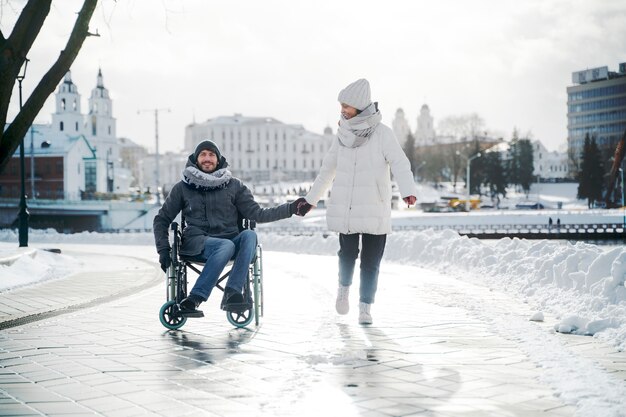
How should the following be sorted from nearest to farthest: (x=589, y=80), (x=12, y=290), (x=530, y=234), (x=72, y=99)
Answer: (x=12, y=290) → (x=530, y=234) → (x=589, y=80) → (x=72, y=99)

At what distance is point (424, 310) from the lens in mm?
7855

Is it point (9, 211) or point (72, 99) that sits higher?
point (72, 99)

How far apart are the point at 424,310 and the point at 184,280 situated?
256 centimetres

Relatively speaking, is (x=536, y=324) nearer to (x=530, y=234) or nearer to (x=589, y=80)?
(x=530, y=234)

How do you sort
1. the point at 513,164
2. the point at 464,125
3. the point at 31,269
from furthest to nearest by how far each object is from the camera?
the point at 464,125, the point at 513,164, the point at 31,269

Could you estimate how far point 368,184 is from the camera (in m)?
6.83

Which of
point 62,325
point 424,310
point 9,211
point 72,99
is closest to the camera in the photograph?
point 62,325

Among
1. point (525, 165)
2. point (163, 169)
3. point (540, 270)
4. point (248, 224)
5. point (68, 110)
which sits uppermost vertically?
point (68, 110)

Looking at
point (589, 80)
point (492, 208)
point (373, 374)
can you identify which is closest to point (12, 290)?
point (373, 374)

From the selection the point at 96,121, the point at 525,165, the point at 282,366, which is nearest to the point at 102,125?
the point at 96,121

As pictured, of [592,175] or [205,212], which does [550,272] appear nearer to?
[205,212]

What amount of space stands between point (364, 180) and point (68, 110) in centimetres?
10327

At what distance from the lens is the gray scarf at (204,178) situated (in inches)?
257

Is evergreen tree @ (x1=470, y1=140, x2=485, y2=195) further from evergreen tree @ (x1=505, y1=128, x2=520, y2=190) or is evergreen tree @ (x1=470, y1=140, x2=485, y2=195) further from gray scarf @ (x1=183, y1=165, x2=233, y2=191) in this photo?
gray scarf @ (x1=183, y1=165, x2=233, y2=191)
